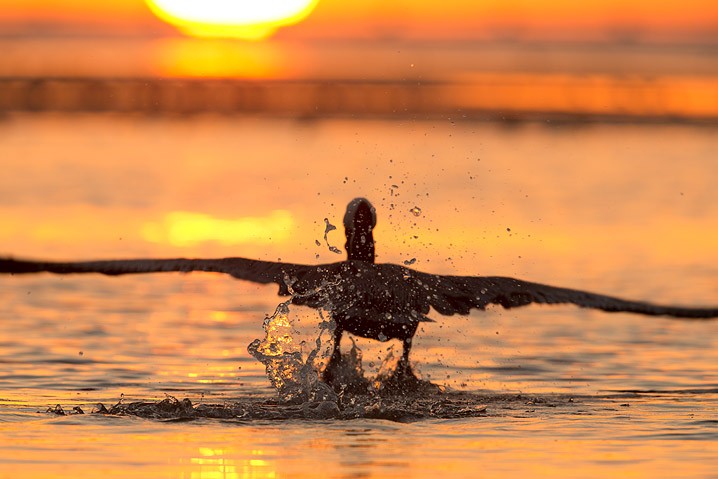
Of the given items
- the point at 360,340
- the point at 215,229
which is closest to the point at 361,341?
the point at 360,340

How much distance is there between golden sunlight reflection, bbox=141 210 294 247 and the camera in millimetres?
31312

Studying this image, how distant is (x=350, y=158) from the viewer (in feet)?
208

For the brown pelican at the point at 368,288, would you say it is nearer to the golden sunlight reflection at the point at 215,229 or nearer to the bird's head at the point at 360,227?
the bird's head at the point at 360,227

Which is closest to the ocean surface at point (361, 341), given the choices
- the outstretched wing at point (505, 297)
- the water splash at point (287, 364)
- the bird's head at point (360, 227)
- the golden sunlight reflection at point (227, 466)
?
the golden sunlight reflection at point (227, 466)

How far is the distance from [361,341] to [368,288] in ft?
11.9

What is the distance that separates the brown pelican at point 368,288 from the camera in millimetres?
15250

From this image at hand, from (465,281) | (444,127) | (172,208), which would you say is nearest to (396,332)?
(465,281)

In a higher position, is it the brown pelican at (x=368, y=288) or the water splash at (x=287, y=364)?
the brown pelican at (x=368, y=288)

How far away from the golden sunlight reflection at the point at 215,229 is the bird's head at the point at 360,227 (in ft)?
47.4

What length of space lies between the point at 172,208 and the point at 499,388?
23.2 metres

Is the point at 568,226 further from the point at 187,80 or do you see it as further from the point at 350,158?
the point at 187,80

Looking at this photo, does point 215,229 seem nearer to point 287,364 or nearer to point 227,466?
point 287,364

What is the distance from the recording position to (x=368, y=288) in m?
15.2

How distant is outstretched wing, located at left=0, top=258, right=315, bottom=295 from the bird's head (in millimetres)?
576
